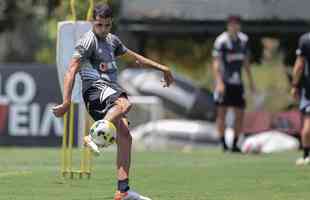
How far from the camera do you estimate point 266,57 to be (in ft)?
104

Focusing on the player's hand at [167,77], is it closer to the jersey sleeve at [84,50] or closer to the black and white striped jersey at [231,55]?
the jersey sleeve at [84,50]

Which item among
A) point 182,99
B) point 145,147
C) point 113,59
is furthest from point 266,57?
point 113,59

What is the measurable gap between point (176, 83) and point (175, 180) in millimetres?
13519

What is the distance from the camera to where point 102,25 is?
1215 centimetres

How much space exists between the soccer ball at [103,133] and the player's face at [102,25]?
1.07 m

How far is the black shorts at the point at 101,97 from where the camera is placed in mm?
11984

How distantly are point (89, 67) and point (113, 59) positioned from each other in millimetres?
273

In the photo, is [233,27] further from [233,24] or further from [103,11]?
[103,11]

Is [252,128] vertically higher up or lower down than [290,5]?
lower down

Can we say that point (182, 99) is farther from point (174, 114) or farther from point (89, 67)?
point (89, 67)

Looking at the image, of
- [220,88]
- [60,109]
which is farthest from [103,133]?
[220,88]

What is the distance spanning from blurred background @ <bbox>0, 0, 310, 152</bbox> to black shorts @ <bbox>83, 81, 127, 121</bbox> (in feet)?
37.9

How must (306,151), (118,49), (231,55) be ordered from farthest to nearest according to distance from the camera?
(231,55) → (306,151) → (118,49)

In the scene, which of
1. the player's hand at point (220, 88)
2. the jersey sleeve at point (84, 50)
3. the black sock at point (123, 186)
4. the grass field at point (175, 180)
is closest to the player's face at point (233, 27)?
the player's hand at point (220, 88)
